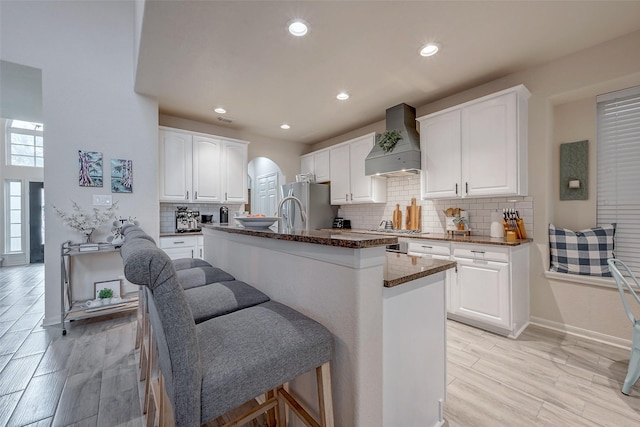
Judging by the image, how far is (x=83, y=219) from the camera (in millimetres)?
2844

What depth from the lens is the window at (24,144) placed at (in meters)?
5.79

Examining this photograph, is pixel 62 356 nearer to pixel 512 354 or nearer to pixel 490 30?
pixel 512 354

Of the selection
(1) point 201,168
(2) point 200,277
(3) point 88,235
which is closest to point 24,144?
(1) point 201,168

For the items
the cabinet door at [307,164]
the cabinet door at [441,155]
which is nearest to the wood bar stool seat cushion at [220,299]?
the cabinet door at [441,155]

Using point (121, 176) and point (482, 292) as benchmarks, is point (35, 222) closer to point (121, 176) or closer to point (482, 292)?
point (121, 176)

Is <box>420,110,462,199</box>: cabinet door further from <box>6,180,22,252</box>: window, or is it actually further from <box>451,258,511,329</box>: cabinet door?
<box>6,180,22,252</box>: window

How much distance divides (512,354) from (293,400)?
199 cm

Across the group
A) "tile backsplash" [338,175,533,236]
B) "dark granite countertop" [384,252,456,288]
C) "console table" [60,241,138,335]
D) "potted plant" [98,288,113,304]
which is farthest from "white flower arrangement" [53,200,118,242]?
"tile backsplash" [338,175,533,236]

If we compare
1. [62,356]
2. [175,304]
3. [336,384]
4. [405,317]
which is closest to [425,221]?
[405,317]

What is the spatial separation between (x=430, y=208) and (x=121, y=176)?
3952mm

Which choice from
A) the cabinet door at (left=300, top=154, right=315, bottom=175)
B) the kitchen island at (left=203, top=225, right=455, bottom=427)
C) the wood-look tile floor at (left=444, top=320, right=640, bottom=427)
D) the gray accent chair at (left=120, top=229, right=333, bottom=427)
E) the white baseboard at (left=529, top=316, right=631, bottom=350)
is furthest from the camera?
the cabinet door at (left=300, top=154, right=315, bottom=175)

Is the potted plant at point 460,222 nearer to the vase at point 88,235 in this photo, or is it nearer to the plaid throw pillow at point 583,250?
the plaid throw pillow at point 583,250

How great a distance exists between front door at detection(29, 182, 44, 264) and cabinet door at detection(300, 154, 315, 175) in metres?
6.19

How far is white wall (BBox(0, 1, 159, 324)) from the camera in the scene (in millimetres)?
2695
